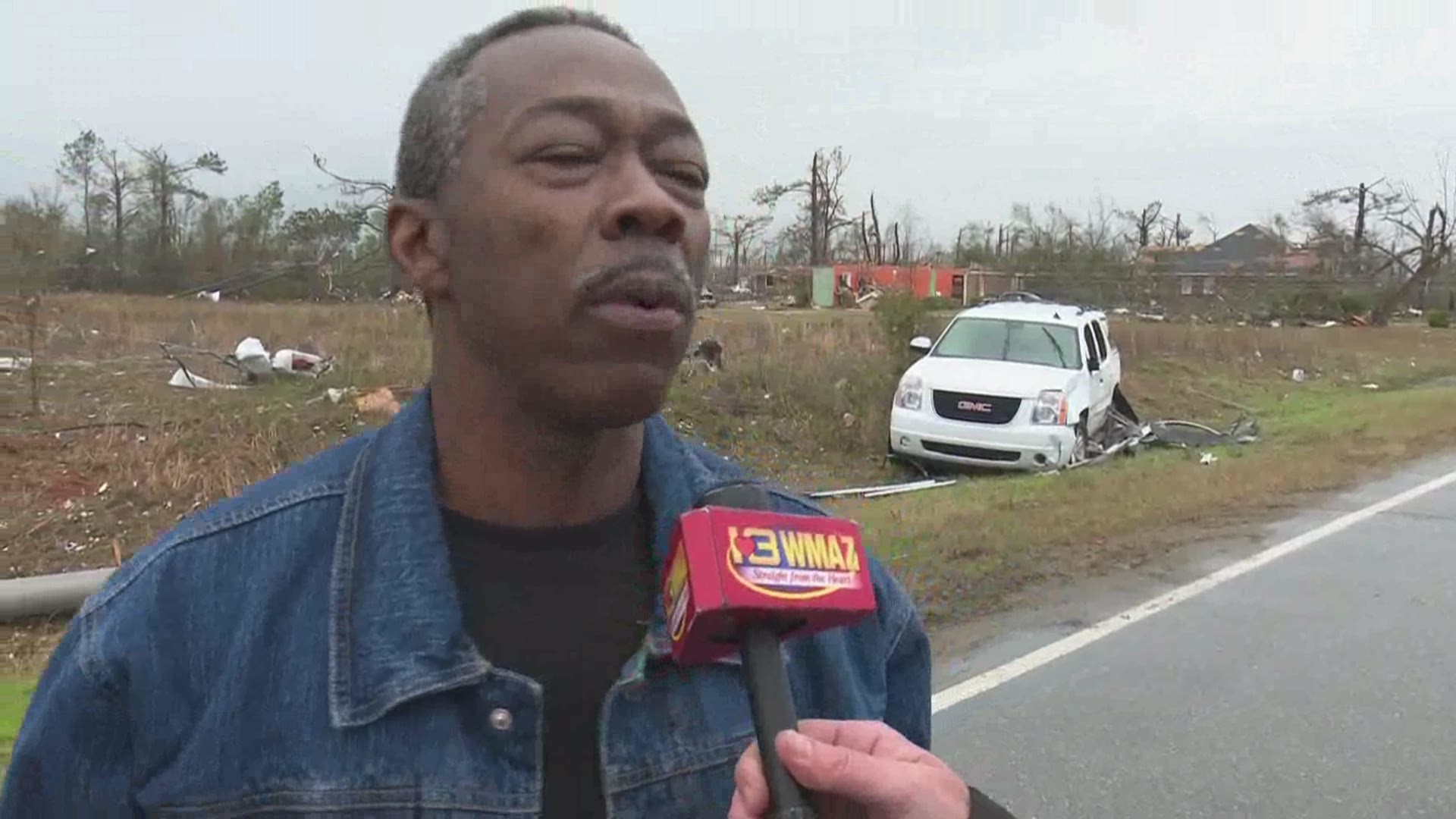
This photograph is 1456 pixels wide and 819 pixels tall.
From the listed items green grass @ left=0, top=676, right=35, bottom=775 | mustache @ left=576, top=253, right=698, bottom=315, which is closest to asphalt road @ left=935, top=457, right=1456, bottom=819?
mustache @ left=576, top=253, right=698, bottom=315

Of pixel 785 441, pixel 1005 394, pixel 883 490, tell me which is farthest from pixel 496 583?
pixel 785 441

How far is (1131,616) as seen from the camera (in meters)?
6.72

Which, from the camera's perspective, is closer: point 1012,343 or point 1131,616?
point 1131,616

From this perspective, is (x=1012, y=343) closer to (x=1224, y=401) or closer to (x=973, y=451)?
(x=973, y=451)

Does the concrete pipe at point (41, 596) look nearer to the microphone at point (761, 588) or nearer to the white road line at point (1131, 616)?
the white road line at point (1131, 616)

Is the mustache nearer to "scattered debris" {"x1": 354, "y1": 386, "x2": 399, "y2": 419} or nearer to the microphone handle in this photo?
the microphone handle

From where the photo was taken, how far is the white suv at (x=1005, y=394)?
11945 millimetres

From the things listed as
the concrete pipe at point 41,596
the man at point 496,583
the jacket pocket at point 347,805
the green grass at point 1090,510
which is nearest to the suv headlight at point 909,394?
the green grass at point 1090,510

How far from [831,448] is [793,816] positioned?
41.1ft

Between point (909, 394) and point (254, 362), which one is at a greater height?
point (254, 362)

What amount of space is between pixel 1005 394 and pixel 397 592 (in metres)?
10.9

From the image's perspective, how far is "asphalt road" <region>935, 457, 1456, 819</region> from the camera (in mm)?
4562

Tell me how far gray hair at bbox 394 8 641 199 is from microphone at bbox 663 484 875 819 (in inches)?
24.1

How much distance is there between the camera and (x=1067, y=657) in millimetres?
5977
